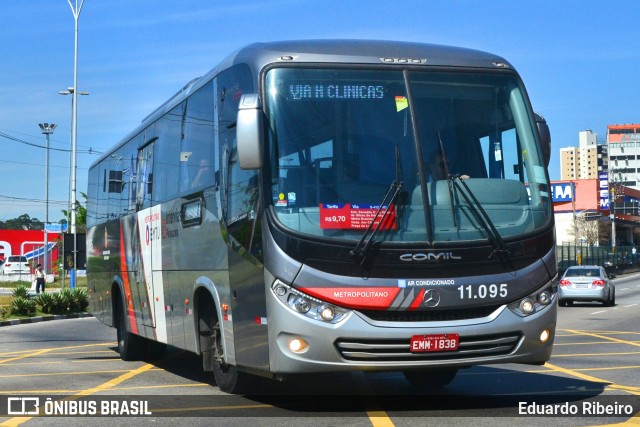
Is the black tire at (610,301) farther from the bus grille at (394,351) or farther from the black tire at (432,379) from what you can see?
the bus grille at (394,351)

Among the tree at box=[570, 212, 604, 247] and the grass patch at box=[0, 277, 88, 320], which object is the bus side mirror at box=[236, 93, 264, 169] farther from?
the tree at box=[570, 212, 604, 247]

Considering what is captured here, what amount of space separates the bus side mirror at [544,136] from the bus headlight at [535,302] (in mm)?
1225

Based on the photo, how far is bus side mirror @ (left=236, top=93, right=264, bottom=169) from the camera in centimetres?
866

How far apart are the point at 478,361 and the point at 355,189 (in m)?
1.83

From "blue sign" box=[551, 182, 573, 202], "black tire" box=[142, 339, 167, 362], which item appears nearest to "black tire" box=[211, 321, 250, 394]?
"black tire" box=[142, 339, 167, 362]

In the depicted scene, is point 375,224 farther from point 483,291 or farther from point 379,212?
point 483,291

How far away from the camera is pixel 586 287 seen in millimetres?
34625

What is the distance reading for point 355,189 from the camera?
8797 millimetres

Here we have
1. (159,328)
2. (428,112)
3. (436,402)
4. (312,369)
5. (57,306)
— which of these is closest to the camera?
(312,369)

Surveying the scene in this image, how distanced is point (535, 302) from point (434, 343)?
1.10 meters

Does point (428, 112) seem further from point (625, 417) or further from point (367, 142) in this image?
point (625, 417)

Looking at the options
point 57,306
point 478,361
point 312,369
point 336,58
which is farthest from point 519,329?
point 57,306

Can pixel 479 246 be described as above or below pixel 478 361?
above

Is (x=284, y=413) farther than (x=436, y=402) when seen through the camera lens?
No
